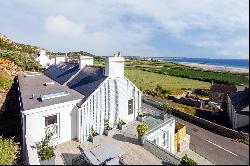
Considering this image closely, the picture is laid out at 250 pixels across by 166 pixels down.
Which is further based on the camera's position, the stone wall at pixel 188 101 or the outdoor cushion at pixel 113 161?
the stone wall at pixel 188 101

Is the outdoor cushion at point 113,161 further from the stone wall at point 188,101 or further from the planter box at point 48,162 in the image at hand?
the stone wall at point 188,101

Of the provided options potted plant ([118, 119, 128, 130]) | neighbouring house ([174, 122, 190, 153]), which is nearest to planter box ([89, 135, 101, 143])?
potted plant ([118, 119, 128, 130])

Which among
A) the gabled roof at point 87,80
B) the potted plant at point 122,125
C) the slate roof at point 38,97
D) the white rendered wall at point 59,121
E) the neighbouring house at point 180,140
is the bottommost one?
the neighbouring house at point 180,140

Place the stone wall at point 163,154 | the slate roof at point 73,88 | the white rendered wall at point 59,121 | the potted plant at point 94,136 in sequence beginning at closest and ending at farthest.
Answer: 1. the stone wall at point 163,154
2. the white rendered wall at point 59,121
3. the slate roof at point 73,88
4. the potted plant at point 94,136

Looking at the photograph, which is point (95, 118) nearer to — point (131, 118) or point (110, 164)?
point (131, 118)

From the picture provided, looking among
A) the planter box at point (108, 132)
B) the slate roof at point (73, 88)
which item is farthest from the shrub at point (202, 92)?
the planter box at point (108, 132)

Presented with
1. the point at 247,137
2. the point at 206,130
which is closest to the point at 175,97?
the point at 206,130
